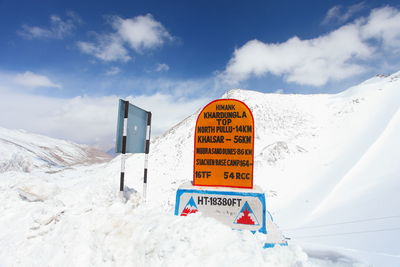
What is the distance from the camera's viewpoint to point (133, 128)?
5059 millimetres

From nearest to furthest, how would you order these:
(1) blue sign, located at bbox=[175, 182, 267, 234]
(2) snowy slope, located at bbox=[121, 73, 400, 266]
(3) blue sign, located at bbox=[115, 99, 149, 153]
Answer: (1) blue sign, located at bbox=[175, 182, 267, 234] < (3) blue sign, located at bbox=[115, 99, 149, 153] < (2) snowy slope, located at bbox=[121, 73, 400, 266]

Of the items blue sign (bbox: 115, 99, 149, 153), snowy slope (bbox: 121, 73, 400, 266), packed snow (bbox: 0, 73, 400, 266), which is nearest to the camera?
packed snow (bbox: 0, 73, 400, 266)

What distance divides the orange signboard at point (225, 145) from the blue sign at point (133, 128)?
1787 millimetres

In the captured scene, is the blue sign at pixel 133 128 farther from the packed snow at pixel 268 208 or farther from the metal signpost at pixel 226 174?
the metal signpost at pixel 226 174

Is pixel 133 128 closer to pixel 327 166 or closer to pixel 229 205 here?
pixel 229 205

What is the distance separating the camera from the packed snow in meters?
2.75

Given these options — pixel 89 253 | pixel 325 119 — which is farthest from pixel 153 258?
pixel 325 119

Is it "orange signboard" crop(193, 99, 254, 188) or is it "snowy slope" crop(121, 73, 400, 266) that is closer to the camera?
"orange signboard" crop(193, 99, 254, 188)

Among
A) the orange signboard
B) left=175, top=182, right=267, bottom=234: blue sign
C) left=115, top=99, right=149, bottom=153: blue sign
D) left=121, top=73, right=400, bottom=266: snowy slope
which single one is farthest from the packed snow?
left=115, top=99, right=149, bottom=153: blue sign

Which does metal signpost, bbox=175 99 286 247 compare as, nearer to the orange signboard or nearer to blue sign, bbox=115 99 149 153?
the orange signboard

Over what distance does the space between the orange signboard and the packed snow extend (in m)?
0.73

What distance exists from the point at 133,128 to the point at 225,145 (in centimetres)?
236

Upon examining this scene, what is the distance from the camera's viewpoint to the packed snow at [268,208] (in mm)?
2750

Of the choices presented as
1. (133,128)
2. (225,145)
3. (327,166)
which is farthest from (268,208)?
(225,145)
